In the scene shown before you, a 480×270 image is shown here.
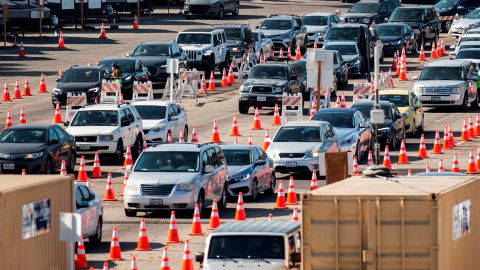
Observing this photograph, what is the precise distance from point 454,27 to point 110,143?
37.8 meters

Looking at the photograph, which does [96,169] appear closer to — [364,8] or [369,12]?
[369,12]

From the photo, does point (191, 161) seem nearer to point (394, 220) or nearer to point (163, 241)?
point (163, 241)

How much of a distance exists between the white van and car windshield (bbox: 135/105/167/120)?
2167cm

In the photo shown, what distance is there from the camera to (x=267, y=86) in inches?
2088

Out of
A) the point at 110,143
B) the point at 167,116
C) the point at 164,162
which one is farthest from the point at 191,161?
the point at 167,116

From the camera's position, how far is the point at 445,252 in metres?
22.0

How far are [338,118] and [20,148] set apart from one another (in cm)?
919

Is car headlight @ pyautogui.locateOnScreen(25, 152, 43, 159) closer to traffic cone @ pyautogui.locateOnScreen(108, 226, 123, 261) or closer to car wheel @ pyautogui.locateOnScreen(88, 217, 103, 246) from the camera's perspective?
car wheel @ pyautogui.locateOnScreen(88, 217, 103, 246)

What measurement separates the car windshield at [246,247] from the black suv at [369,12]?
53227 mm

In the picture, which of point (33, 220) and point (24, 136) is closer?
point (33, 220)

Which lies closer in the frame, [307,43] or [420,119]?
[420,119]

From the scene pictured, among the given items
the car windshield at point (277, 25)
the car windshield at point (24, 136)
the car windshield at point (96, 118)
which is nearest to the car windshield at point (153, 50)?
the car windshield at point (277, 25)

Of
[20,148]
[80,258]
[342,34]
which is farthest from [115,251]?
[342,34]

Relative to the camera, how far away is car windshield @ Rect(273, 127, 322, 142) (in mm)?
40969
